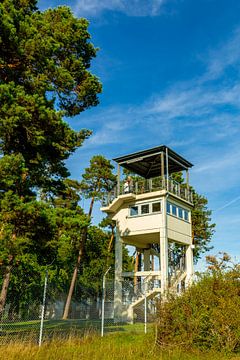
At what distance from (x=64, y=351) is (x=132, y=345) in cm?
225

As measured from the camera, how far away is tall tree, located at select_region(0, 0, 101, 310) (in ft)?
42.4

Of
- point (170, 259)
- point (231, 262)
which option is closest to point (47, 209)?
point (231, 262)

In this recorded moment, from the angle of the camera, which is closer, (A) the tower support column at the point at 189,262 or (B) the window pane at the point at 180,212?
(A) the tower support column at the point at 189,262

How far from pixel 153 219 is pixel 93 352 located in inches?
555

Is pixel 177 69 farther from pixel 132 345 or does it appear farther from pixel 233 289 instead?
pixel 132 345

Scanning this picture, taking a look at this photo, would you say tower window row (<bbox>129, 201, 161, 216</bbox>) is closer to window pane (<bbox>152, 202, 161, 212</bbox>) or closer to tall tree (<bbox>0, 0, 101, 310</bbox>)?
window pane (<bbox>152, 202, 161, 212</bbox>)

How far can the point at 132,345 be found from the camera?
10.7m

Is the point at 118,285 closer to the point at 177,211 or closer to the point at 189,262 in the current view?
the point at 189,262

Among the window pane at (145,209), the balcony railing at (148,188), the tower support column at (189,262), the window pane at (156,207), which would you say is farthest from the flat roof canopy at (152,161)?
the tower support column at (189,262)

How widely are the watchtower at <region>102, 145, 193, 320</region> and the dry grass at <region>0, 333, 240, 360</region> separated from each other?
11520mm

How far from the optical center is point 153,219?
2319 cm

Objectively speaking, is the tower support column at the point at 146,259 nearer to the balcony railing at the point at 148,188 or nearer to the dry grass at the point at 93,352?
the balcony railing at the point at 148,188

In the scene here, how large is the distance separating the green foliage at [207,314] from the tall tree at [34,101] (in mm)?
5574

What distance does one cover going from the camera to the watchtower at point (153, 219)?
22.7 metres
